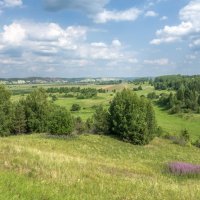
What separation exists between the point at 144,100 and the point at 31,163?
57.3 meters

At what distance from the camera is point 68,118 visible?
62.7 m

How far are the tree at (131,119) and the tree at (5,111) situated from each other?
19.8m

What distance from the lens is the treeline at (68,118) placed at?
63.3m

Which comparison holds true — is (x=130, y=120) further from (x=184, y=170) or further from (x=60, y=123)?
(x=184, y=170)

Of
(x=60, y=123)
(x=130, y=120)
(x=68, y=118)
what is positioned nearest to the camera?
(x=60, y=123)

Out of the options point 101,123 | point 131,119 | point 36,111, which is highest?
point 36,111

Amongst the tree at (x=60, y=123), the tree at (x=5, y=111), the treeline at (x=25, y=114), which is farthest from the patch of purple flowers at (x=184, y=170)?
the tree at (x=5, y=111)

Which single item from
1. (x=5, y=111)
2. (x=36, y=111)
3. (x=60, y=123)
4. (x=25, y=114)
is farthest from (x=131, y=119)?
(x=5, y=111)

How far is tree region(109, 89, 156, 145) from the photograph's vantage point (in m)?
63.7

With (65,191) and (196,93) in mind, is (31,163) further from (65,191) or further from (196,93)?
(196,93)

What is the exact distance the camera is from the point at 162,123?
134125mm

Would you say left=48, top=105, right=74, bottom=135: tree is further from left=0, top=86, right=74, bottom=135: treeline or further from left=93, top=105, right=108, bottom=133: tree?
left=93, top=105, right=108, bottom=133: tree

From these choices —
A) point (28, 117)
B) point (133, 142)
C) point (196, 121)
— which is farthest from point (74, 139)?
point (196, 121)

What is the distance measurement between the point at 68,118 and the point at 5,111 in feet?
47.1
